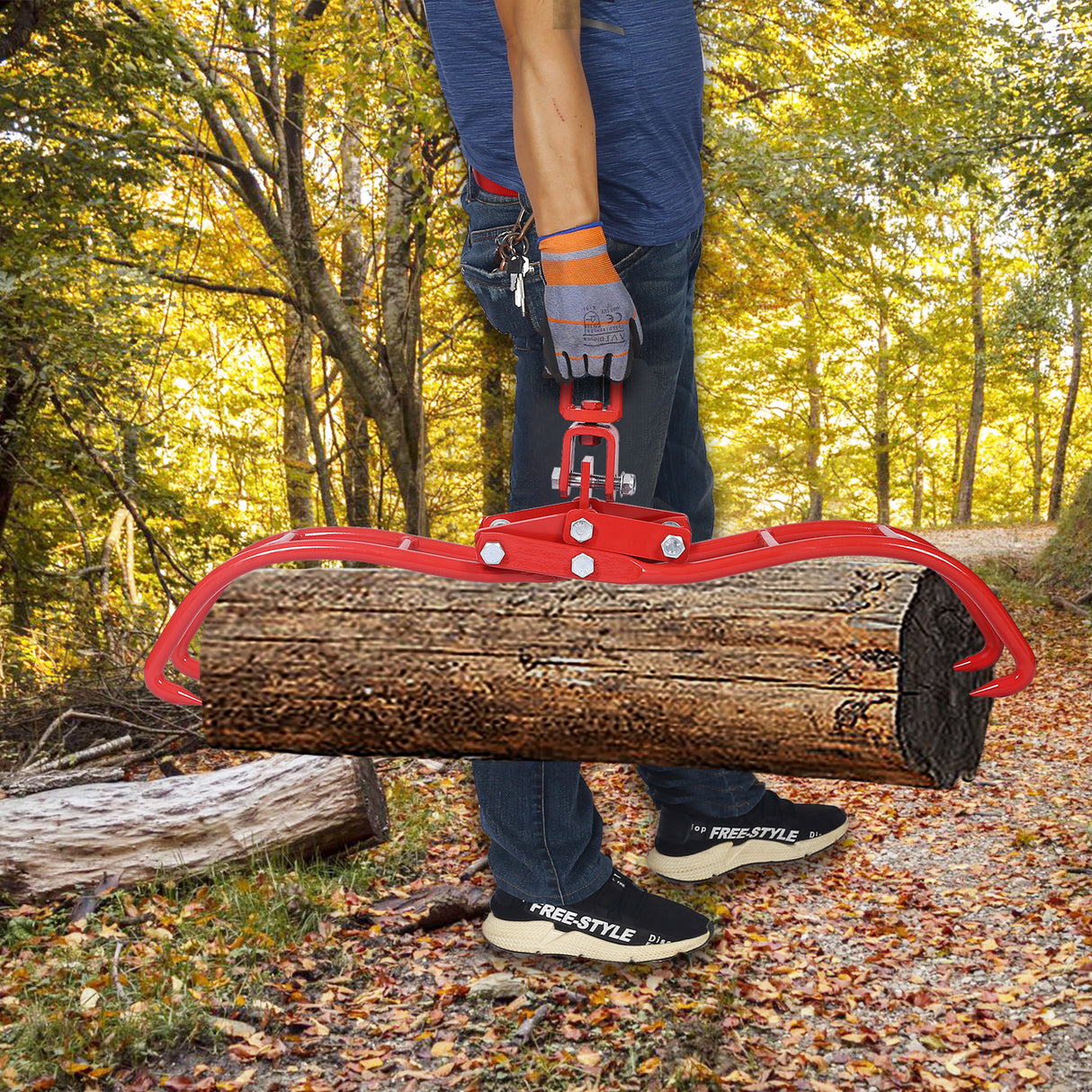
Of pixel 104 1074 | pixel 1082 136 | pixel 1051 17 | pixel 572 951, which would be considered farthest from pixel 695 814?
pixel 1051 17

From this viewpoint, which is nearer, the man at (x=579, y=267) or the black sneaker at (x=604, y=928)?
the man at (x=579, y=267)

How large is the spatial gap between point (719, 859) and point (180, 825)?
1.77 m

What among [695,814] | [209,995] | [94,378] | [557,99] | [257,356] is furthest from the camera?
[257,356]

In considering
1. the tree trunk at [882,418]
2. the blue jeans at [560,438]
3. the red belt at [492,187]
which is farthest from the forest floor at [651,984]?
the tree trunk at [882,418]

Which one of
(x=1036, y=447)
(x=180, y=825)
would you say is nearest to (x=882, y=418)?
(x=1036, y=447)

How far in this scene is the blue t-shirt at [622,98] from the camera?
66.4 inches

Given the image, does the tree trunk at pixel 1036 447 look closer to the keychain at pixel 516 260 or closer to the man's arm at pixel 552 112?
the keychain at pixel 516 260

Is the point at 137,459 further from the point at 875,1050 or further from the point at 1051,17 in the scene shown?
the point at 1051,17

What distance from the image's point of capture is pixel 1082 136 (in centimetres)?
704

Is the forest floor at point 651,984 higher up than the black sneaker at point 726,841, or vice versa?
the black sneaker at point 726,841

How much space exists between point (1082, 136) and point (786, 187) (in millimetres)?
2505

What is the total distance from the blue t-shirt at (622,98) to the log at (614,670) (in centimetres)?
82

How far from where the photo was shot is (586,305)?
164cm

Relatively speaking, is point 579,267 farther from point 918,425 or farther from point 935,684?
point 918,425
